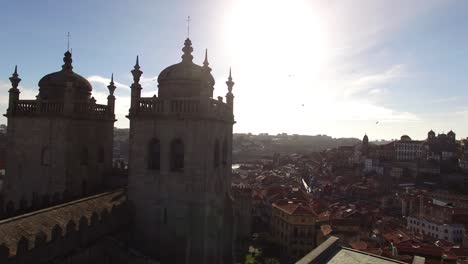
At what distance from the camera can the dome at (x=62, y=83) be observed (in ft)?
98.0

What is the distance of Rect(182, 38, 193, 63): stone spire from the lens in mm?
27041

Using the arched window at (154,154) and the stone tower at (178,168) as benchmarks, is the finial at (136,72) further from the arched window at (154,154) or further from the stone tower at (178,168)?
the arched window at (154,154)

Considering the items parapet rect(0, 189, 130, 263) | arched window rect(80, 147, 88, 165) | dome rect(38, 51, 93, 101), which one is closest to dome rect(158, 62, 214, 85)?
dome rect(38, 51, 93, 101)

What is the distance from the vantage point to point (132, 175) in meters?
25.6

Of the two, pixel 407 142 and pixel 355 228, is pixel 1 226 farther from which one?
pixel 407 142

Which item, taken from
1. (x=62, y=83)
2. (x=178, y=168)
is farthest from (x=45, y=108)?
(x=178, y=168)

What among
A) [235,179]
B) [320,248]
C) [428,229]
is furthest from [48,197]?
[235,179]

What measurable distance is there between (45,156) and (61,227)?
11.1 meters

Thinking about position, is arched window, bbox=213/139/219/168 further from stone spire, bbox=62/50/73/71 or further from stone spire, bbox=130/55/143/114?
stone spire, bbox=62/50/73/71

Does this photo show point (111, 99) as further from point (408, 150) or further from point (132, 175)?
point (408, 150)

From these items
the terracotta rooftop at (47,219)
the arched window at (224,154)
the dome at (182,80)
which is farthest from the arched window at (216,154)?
the terracotta rooftop at (47,219)

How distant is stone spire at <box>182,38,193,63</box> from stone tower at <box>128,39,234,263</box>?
0.84 meters

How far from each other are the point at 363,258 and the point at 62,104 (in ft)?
72.7

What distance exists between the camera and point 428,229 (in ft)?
311
